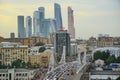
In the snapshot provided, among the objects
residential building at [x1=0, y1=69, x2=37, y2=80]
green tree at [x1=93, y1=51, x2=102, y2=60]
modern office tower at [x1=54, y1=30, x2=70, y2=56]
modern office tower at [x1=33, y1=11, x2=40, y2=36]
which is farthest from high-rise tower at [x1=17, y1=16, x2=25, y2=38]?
residential building at [x1=0, y1=69, x2=37, y2=80]

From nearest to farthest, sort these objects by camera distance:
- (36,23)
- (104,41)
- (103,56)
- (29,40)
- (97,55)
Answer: (103,56)
(97,55)
(29,40)
(104,41)
(36,23)

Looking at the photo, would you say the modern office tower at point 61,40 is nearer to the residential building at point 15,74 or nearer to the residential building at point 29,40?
the residential building at point 29,40

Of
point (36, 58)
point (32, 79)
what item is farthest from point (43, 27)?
point (32, 79)

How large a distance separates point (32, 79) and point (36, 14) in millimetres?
10344

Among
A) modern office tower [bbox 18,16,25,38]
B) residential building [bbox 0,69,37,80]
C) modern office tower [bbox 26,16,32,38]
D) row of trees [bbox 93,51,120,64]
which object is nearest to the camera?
residential building [bbox 0,69,37,80]

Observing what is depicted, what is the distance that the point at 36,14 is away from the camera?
1587cm

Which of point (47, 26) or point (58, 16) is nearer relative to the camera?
point (58, 16)

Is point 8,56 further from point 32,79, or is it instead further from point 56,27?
point 56,27

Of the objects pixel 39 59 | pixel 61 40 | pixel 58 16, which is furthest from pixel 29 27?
pixel 39 59

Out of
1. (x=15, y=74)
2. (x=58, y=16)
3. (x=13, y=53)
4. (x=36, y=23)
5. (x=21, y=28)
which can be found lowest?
(x=15, y=74)

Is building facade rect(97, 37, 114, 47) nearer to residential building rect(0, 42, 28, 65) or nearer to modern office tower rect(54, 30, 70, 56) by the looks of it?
modern office tower rect(54, 30, 70, 56)

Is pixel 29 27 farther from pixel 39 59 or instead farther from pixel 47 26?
pixel 39 59

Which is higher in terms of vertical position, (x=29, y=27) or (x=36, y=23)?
(x=36, y=23)

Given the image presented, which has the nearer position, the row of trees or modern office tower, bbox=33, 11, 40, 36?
the row of trees
